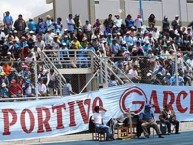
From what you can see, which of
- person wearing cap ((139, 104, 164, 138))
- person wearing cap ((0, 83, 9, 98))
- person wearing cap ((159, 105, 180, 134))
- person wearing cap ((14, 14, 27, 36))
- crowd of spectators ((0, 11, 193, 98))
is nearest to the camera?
person wearing cap ((0, 83, 9, 98))

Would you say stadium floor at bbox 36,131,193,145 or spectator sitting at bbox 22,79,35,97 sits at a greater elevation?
spectator sitting at bbox 22,79,35,97

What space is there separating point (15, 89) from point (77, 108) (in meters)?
2.39

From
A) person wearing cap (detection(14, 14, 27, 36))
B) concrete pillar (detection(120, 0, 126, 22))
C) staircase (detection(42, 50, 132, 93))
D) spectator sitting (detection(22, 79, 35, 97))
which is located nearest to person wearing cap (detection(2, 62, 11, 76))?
spectator sitting (detection(22, 79, 35, 97))

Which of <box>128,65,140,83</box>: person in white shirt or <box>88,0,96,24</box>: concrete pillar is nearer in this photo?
<box>128,65,140,83</box>: person in white shirt

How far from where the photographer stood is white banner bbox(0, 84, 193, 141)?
20.5 m

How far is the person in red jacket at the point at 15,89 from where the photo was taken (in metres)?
21.0

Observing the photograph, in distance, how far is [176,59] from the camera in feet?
81.2

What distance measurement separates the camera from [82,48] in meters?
25.8

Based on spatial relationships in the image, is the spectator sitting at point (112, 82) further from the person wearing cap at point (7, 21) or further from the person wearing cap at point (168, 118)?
the person wearing cap at point (7, 21)

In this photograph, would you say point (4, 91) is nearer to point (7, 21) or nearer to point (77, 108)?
point (77, 108)

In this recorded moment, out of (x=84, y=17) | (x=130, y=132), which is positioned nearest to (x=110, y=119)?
(x=130, y=132)

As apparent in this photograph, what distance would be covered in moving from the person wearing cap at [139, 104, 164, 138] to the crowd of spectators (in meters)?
2.38

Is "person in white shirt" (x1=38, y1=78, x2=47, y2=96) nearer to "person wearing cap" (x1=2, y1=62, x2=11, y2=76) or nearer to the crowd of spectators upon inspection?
the crowd of spectators

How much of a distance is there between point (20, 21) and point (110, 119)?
20.9ft
